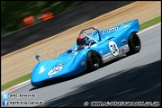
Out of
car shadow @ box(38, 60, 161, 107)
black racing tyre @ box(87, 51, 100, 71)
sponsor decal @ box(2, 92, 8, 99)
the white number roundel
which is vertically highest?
the white number roundel

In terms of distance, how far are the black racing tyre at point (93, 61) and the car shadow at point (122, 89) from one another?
129 centimetres

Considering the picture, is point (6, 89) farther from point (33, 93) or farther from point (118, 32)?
point (118, 32)

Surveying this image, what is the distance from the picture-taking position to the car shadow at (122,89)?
22.8 feet

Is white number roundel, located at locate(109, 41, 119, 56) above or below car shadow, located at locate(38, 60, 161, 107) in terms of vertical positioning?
above

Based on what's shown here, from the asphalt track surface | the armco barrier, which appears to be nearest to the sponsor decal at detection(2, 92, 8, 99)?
the asphalt track surface

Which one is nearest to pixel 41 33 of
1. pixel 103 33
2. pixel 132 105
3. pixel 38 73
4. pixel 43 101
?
pixel 103 33

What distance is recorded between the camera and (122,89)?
7832mm

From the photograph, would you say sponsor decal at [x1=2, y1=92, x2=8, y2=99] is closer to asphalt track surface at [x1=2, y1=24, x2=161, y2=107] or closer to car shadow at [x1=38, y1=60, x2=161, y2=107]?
asphalt track surface at [x1=2, y1=24, x2=161, y2=107]

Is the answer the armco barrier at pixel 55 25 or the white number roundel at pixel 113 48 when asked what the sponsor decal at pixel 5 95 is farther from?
the armco barrier at pixel 55 25

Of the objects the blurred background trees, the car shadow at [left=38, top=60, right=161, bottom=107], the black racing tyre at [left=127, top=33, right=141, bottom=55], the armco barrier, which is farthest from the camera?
the blurred background trees

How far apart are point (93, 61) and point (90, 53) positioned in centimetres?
20

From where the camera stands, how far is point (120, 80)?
8.77m

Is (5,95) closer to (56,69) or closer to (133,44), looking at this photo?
(56,69)

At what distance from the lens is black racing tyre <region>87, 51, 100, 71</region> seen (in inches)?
434
